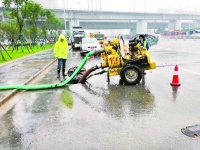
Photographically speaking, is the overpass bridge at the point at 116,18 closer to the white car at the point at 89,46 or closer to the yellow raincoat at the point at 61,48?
the white car at the point at 89,46

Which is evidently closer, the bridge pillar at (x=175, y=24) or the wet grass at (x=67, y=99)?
the wet grass at (x=67, y=99)

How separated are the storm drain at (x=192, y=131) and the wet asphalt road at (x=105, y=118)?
125 mm

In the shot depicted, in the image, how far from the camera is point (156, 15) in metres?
85.2

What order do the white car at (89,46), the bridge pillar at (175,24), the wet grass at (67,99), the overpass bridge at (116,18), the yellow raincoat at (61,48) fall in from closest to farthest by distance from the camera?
the wet grass at (67,99) → the yellow raincoat at (61,48) → the white car at (89,46) → the overpass bridge at (116,18) → the bridge pillar at (175,24)

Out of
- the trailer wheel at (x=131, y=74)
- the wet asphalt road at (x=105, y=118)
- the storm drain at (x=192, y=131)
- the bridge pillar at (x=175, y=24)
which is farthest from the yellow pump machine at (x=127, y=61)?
the bridge pillar at (x=175, y=24)

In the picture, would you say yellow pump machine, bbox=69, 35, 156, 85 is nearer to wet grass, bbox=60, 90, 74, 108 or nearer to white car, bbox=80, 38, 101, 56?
wet grass, bbox=60, 90, 74, 108

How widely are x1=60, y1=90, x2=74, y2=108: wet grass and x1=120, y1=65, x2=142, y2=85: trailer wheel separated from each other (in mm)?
2058

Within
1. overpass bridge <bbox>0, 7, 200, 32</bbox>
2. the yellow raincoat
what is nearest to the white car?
the yellow raincoat

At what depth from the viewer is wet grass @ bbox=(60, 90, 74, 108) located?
6.83m

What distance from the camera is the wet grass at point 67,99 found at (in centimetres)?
683

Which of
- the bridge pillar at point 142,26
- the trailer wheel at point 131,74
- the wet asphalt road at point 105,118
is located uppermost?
the bridge pillar at point 142,26

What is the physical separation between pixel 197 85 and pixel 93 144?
5.51 metres

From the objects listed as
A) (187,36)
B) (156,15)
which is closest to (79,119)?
(187,36)

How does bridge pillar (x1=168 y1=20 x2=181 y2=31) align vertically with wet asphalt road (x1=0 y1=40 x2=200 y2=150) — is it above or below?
above
